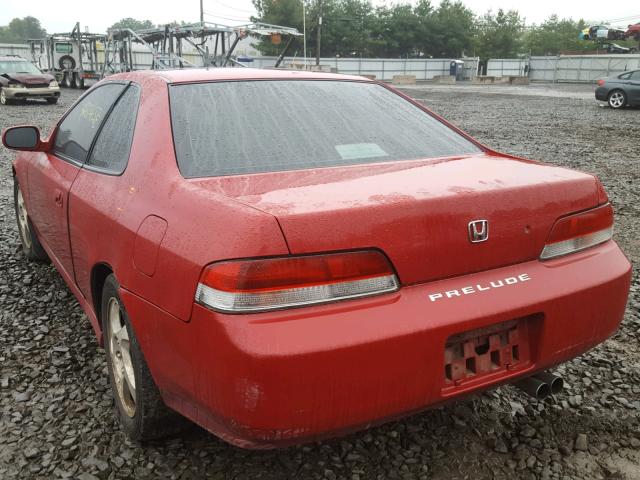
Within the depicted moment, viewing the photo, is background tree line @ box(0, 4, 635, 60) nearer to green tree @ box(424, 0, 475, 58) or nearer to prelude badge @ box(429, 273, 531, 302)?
green tree @ box(424, 0, 475, 58)

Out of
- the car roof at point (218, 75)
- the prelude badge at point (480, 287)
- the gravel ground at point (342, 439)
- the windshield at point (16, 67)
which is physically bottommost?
the gravel ground at point (342, 439)

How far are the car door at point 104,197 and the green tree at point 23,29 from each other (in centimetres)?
16141

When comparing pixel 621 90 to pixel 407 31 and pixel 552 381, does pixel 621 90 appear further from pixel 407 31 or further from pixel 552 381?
pixel 407 31

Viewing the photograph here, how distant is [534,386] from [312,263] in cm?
105

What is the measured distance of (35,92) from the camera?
70.4 ft

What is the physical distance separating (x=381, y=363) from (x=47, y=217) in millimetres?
2484

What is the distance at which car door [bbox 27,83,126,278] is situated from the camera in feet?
10.1

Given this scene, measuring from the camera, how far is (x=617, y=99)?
2127 cm

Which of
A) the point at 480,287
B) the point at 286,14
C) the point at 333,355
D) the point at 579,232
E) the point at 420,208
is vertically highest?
the point at 286,14

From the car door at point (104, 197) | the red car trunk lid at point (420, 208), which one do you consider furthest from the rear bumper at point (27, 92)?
the red car trunk lid at point (420, 208)

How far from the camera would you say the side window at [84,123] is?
3.10 meters

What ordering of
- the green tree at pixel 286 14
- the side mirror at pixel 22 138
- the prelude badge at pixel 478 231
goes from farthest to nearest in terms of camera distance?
the green tree at pixel 286 14, the side mirror at pixel 22 138, the prelude badge at pixel 478 231

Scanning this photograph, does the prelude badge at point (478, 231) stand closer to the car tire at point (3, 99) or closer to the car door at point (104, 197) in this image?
the car door at point (104, 197)

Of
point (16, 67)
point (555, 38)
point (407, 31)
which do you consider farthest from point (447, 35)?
point (16, 67)
